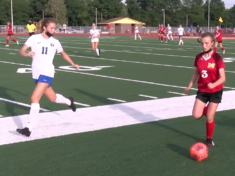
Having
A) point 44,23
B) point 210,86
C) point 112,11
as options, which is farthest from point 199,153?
point 112,11

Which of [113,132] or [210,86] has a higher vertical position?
[210,86]

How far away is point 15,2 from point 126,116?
99114mm

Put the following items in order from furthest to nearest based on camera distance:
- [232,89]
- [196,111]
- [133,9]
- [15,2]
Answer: [133,9]
[15,2]
[232,89]
[196,111]

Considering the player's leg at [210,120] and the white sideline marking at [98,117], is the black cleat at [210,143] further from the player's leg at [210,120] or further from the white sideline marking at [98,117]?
the white sideline marking at [98,117]

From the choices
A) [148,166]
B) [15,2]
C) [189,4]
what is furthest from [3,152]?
[189,4]

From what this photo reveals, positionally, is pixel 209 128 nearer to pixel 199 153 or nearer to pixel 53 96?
pixel 199 153

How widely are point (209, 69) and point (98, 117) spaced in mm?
2619

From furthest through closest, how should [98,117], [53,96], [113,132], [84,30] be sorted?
[84,30]
[98,117]
[53,96]
[113,132]

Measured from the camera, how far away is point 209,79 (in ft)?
19.3

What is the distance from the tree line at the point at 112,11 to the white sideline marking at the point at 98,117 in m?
92.0

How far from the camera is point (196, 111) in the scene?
19.5ft

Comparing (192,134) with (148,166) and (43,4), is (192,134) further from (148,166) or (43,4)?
(43,4)

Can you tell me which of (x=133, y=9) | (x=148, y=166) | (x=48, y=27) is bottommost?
(x=148, y=166)

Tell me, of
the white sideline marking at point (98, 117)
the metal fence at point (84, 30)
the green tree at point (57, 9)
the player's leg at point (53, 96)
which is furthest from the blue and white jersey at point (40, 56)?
the green tree at point (57, 9)
